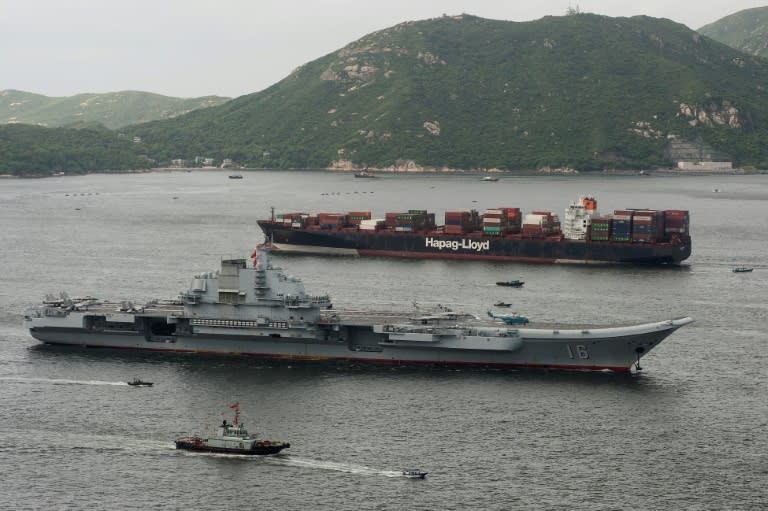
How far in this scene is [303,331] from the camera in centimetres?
7531

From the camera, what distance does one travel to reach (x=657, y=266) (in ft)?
429

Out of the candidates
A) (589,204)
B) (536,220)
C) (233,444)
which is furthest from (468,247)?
(233,444)

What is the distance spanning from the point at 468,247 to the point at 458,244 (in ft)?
5.01

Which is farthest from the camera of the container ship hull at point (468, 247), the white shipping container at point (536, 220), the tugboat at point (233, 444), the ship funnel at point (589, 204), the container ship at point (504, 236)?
the white shipping container at point (536, 220)

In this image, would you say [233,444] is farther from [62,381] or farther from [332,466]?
[62,381]

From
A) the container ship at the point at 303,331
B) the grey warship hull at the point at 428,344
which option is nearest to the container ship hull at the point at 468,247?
the container ship at the point at 303,331

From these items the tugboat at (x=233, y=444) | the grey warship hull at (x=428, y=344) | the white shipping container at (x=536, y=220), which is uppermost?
the white shipping container at (x=536, y=220)

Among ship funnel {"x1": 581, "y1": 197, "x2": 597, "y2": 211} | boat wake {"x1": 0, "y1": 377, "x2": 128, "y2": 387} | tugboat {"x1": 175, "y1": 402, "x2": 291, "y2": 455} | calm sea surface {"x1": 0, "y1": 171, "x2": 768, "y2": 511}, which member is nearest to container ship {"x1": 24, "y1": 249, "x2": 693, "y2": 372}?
calm sea surface {"x1": 0, "y1": 171, "x2": 768, "y2": 511}

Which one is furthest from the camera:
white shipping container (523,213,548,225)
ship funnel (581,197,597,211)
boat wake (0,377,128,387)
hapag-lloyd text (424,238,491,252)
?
white shipping container (523,213,548,225)

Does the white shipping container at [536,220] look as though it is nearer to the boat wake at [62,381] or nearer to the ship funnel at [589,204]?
the ship funnel at [589,204]

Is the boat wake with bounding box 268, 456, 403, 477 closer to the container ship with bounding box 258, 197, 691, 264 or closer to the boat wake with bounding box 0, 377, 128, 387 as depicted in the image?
the boat wake with bounding box 0, 377, 128, 387

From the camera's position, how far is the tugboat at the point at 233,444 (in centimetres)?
5581

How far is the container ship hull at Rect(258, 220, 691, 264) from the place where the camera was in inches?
5212

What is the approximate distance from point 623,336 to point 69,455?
3626cm
